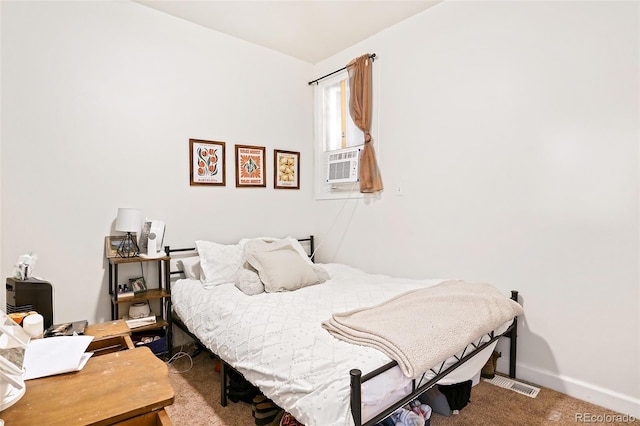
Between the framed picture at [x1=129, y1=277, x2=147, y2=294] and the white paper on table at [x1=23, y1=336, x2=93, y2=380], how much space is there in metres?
1.45

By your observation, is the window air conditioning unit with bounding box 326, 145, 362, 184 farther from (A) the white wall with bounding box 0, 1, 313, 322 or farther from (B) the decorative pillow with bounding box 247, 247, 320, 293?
(B) the decorative pillow with bounding box 247, 247, 320, 293

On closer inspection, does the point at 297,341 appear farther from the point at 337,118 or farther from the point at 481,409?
the point at 337,118

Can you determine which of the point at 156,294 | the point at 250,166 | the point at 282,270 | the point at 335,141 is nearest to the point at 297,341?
the point at 282,270

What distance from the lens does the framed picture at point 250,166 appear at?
136 inches

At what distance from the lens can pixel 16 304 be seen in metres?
1.62

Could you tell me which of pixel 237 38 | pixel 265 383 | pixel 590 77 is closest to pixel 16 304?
pixel 265 383

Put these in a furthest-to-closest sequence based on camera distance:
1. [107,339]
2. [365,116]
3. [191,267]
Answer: [365,116]
[191,267]
[107,339]

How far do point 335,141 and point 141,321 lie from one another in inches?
98.1

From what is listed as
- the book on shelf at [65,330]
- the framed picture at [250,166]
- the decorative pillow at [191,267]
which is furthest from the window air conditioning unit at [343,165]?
the book on shelf at [65,330]

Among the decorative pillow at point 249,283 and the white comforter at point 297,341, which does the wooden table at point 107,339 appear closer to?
the white comforter at point 297,341

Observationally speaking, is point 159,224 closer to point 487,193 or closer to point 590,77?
point 487,193

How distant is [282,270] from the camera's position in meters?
2.68

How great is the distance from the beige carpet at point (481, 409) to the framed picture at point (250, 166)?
1.84 metres

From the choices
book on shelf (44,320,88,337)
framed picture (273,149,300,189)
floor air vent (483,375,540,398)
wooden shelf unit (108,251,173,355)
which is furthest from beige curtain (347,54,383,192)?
book on shelf (44,320,88,337)
